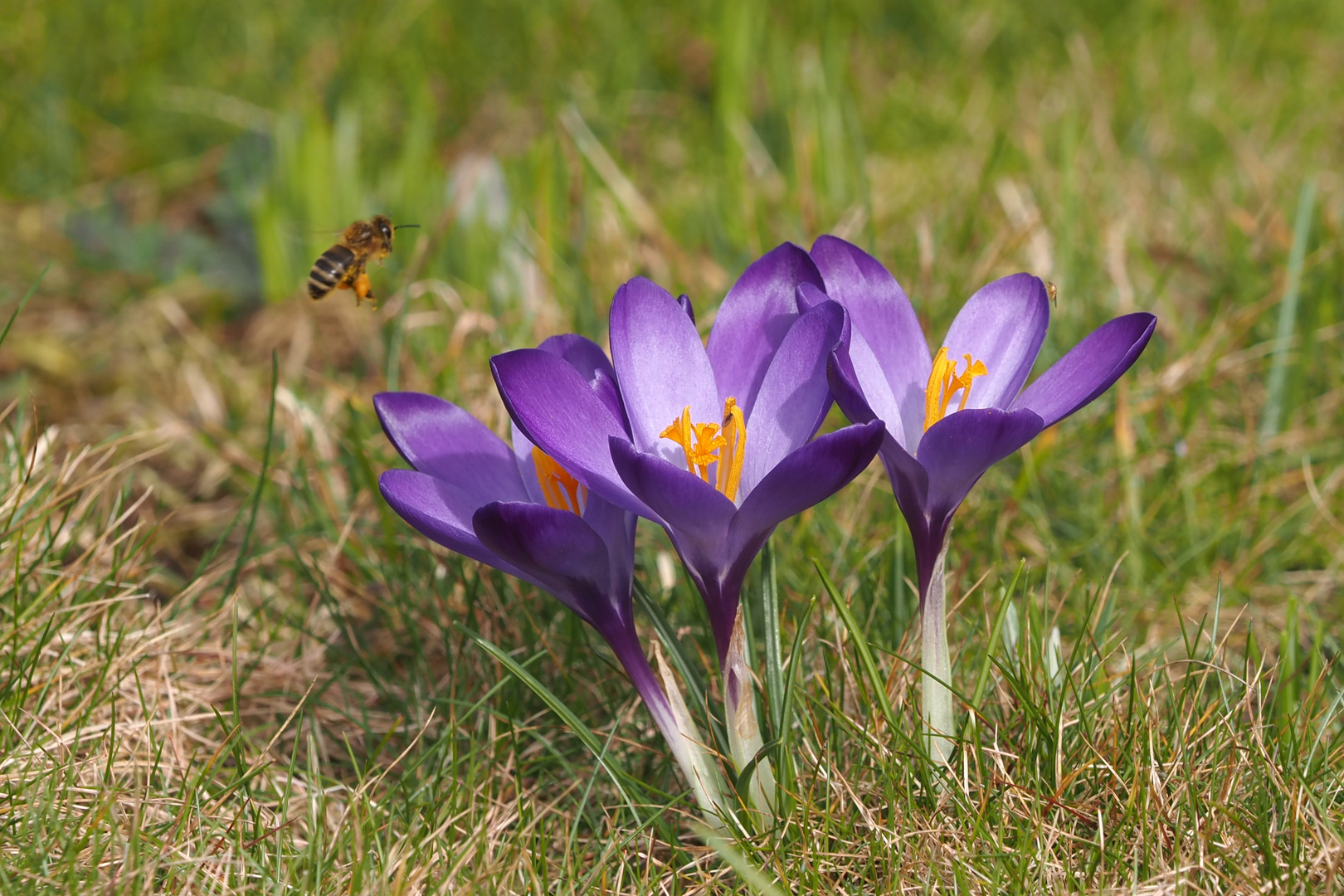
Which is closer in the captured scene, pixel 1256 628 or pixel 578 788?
pixel 578 788

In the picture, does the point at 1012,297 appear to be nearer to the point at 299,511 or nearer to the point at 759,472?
the point at 759,472

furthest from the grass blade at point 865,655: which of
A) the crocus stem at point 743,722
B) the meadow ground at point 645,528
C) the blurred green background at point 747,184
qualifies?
the blurred green background at point 747,184

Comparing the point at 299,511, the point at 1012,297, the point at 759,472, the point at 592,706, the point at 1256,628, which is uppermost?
the point at 1012,297

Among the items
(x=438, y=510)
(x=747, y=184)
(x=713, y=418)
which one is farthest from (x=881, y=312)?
(x=747, y=184)

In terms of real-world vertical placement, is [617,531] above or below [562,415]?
below

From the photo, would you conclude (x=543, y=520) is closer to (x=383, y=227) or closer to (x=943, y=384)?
(x=943, y=384)

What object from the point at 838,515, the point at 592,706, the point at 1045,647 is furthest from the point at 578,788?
the point at 838,515

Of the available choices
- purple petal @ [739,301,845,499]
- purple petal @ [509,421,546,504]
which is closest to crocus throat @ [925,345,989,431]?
purple petal @ [739,301,845,499]
